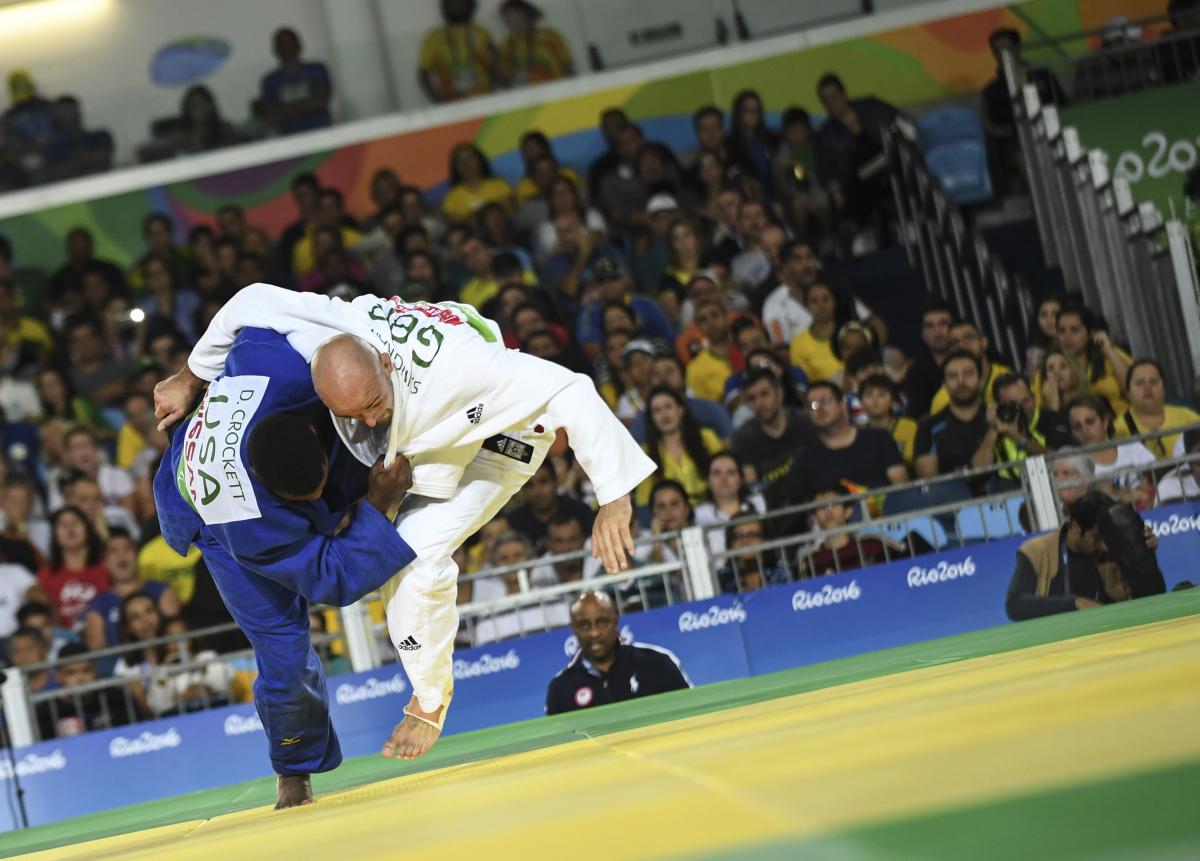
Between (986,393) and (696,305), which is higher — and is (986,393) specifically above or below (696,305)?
below

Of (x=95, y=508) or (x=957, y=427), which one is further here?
(x=95, y=508)

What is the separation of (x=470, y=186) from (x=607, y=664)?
601cm

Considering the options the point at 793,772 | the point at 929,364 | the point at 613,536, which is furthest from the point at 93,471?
the point at 793,772

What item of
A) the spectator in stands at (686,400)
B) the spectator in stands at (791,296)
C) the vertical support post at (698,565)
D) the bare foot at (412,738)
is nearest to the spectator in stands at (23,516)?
the spectator in stands at (686,400)

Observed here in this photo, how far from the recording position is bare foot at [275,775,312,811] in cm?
333

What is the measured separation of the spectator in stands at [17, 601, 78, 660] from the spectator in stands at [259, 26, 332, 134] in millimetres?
5022

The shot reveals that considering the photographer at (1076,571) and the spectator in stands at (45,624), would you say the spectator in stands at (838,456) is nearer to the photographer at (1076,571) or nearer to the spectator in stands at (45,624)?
the photographer at (1076,571)

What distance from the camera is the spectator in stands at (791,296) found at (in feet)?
29.3

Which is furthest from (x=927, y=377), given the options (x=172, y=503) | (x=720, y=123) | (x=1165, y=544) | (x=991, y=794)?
(x=991, y=794)

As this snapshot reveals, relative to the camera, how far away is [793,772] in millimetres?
1667

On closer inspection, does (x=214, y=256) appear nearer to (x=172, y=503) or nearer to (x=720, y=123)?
(x=720, y=123)

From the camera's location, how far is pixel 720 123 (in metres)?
10.8

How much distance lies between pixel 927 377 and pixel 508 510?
7.97 ft

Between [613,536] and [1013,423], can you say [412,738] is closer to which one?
[613,536]
